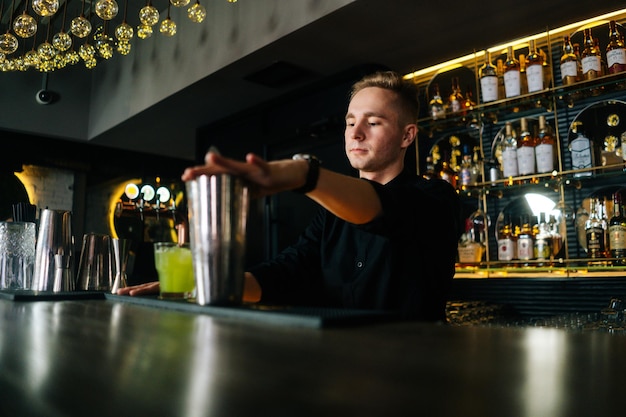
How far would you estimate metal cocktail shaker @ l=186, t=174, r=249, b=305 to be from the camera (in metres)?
0.70

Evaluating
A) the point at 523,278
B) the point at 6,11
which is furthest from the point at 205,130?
the point at 523,278

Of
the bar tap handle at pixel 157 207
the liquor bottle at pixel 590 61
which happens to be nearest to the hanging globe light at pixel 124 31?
the liquor bottle at pixel 590 61

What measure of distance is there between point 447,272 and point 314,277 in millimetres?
425

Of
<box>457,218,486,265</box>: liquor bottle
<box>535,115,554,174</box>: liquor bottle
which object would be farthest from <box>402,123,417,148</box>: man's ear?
<box>457,218,486,265</box>: liquor bottle

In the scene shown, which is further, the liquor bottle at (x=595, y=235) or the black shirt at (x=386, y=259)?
the liquor bottle at (x=595, y=235)

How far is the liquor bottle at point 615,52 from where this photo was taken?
252 cm

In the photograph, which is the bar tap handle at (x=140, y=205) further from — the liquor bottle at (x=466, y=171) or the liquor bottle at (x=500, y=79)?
the liquor bottle at (x=500, y=79)

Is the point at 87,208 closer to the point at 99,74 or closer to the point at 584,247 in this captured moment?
the point at 99,74

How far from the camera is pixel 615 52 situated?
253cm

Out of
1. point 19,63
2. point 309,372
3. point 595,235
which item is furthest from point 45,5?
point 595,235

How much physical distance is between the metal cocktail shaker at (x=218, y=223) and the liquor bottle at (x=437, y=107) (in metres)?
2.56

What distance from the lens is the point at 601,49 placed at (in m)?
2.74

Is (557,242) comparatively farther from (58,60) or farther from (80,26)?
(58,60)

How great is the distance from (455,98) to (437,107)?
123mm
